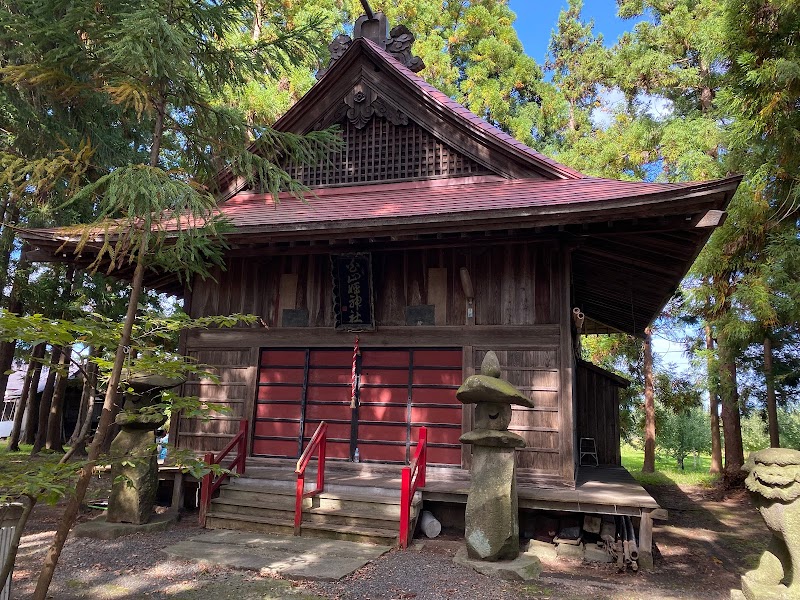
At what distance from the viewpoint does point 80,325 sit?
3.99m

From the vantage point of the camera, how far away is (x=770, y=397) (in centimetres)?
1284

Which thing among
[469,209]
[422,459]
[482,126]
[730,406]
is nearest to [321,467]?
[422,459]

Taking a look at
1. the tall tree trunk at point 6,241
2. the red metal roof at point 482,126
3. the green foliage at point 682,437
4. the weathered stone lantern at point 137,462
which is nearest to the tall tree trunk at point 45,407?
the tall tree trunk at point 6,241

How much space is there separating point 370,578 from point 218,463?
3369 mm

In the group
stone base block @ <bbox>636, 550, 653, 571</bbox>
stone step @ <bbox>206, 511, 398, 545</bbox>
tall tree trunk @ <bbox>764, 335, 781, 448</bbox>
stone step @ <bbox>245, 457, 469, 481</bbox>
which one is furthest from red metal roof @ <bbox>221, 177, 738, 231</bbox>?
tall tree trunk @ <bbox>764, 335, 781, 448</bbox>

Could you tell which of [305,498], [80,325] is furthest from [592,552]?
[80,325]

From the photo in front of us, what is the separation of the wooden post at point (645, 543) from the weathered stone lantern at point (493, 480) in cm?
152

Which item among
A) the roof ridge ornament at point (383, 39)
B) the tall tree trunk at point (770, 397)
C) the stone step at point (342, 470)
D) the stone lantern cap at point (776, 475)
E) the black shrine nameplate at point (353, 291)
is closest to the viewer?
the stone lantern cap at point (776, 475)

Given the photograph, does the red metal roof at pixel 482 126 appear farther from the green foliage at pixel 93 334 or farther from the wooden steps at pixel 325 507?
the green foliage at pixel 93 334

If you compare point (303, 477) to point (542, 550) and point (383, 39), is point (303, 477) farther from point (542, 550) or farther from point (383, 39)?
point (383, 39)

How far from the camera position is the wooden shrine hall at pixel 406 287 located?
7.21m

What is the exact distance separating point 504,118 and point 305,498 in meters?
18.0

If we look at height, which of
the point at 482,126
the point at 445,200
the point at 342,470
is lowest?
the point at 342,470

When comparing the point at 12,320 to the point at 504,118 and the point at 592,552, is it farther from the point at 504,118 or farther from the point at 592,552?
the point at 504,118
